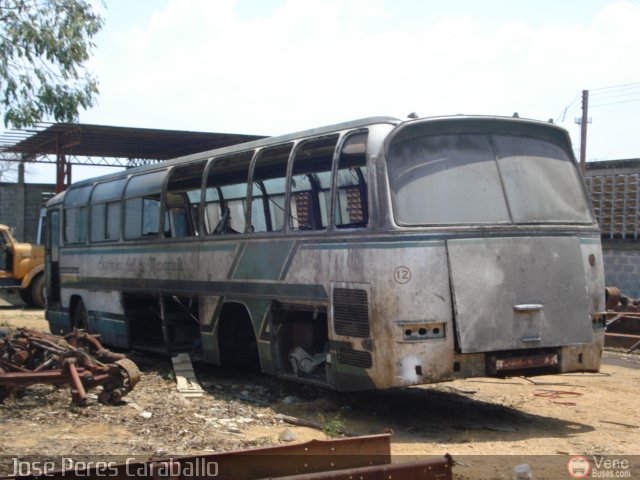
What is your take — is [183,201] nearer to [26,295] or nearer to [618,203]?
[618,203]

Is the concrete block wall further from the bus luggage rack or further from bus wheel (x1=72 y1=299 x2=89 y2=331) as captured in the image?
bus wheel (x1=72 y1=299 x2=89 y2=331)

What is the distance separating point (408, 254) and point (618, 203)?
50.2 feet

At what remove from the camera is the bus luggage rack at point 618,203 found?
A: 817 inches

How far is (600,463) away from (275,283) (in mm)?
3950

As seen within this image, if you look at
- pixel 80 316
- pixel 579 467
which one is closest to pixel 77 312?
pixel 80 316

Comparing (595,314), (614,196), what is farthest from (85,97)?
(614,196)

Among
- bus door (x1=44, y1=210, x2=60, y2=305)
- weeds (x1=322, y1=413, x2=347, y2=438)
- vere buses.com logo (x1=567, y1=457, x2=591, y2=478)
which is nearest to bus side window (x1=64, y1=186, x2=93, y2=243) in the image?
bus door (x1=44, y1=210, x2=60, y2=305)

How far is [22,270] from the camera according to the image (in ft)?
80.6

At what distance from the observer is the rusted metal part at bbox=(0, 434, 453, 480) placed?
4898 mm

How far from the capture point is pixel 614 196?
69.5ft

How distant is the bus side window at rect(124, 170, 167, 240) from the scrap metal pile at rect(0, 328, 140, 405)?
259 cm

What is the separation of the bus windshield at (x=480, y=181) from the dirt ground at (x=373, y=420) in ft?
6.65

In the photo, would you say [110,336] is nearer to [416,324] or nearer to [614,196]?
[416,324]

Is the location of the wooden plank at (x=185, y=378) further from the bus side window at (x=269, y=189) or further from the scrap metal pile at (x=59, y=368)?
the bus side window at (x=269, y=189)
